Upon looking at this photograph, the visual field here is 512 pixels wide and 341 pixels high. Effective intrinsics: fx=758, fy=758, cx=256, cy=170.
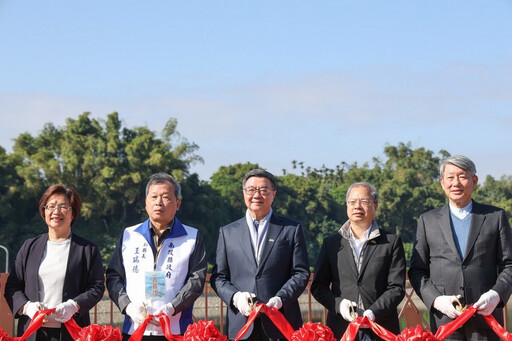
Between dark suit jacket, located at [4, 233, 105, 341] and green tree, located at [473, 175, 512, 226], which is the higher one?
green tree, located at [473, 175, 512, 226]

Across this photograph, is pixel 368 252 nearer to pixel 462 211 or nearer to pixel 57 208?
pixel 462 211

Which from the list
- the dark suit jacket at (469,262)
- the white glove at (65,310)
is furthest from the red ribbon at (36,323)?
the dark suit jacket at (469,262)

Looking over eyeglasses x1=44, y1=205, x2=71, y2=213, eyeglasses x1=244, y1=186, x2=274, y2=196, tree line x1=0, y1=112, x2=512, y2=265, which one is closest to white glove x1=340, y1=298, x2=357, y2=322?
eyeglasses x1=244, y1=186, x2=274, y2=196

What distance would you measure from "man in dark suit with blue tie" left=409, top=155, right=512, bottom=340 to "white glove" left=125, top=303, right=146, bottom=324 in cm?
177

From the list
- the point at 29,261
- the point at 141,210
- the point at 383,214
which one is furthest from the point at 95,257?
the point at 383,214

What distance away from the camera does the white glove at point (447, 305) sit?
466cm

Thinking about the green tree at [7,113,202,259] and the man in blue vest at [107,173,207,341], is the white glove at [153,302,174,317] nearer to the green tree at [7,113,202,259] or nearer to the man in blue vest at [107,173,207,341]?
the man in blue vest at [107,173,207,341]

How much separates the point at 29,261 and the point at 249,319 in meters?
1.52

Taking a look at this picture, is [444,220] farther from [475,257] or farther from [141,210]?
[141,210]

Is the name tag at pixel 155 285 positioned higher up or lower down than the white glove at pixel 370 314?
higher up

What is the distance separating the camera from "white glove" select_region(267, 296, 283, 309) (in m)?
4.70

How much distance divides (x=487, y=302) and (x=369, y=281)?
2.45 ft

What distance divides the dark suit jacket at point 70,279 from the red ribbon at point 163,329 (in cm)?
44

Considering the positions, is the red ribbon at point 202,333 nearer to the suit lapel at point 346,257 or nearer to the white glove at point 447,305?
the suit lapel at point 346,257
